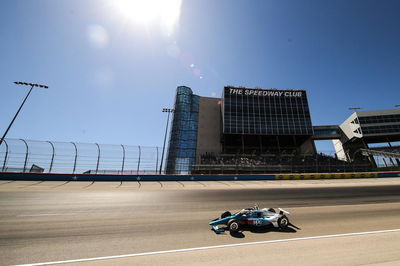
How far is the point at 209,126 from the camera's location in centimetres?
5322

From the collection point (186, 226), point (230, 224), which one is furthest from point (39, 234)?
point (230, 224)

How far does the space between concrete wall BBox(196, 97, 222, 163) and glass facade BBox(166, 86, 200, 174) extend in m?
1.66

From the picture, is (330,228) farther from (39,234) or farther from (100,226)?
(39,234)

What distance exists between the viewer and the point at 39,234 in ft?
17.1

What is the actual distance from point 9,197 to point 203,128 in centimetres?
4524

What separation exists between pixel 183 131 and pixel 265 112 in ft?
85.6

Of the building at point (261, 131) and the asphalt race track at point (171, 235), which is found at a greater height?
the building at point (261, 131)

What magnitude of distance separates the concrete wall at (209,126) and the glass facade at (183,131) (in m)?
1.66

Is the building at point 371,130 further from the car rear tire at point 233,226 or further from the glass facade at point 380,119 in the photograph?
the car rear tire at point 233,226

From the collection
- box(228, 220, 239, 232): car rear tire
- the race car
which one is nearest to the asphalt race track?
box(228, 220, 239, 232): car rear tire

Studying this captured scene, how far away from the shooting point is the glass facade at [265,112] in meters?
43.1

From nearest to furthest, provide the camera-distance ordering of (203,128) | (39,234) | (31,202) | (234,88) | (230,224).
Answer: (39,234) → (230,224) → (31,202) → (234,88) → (203,128)

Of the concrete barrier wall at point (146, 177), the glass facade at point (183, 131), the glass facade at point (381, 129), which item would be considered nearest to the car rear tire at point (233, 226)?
the concrete barrier wall at point (146, 177)

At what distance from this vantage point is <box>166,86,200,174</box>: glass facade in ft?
156
